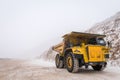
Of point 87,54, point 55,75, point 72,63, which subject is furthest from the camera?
point 72,63

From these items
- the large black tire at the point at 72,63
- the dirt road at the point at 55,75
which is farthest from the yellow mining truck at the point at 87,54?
the dirt road at the point at 55,75

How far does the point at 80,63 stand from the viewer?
43.3 feet

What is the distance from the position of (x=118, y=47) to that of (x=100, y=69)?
5.52 m

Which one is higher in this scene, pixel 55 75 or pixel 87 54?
pixel 87 54

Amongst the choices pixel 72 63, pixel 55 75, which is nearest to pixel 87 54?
pixel 72 63

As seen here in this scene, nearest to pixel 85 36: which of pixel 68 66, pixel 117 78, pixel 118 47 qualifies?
pixel 68 66

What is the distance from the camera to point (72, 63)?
12906 millimetres

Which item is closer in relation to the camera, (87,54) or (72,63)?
(87,54)

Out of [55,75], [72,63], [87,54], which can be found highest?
[87,54]

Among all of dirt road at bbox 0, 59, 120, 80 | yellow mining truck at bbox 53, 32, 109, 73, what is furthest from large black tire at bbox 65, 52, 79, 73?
dirt road at bbox 0, 59, 120, 80

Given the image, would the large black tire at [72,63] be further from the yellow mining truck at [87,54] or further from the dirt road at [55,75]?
the dirt road at [55,75]

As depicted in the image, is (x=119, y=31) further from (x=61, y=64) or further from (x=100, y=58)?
(x=100, y=58)

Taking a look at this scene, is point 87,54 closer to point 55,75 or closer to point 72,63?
point 72,63

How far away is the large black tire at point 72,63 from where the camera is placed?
1268cm
